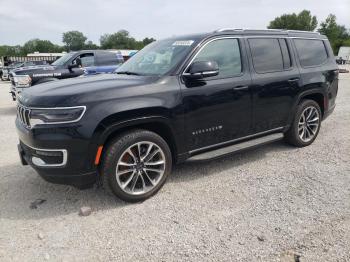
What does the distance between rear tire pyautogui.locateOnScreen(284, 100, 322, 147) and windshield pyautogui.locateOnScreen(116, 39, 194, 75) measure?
2304 mm

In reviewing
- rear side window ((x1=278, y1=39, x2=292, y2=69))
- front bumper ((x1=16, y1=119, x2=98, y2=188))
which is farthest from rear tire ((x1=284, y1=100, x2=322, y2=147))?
front bumper ((x1=16, y1=119, x2=98, y2=188))

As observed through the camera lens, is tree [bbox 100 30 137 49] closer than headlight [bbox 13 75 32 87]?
No

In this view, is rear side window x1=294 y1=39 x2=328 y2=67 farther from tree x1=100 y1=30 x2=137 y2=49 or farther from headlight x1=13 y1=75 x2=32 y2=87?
tree x1=100 y1=30 x2=137 y2=49

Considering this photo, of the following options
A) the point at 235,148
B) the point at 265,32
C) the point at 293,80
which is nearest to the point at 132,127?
the point at 235,148

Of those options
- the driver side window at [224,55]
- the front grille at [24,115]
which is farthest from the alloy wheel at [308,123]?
the front grille at [24,115]

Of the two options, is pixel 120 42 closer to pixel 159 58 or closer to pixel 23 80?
pixel 23 80

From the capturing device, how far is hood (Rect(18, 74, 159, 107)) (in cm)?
326

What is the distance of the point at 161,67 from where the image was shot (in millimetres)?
4086

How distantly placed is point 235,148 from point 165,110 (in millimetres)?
1269

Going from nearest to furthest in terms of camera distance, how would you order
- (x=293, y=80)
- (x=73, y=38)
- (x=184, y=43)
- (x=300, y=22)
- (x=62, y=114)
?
(x=62, y=114), (x=184, y=43), (x=293, y=80), (x=300, y=22), (x=73, y=38)

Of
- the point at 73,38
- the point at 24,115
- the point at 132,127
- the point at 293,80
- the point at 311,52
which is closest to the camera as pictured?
the point at 24,115

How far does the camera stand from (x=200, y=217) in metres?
3.37

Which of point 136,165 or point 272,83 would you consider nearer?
point 136,165

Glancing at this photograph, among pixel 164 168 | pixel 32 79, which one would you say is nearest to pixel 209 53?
pixel 164 168
